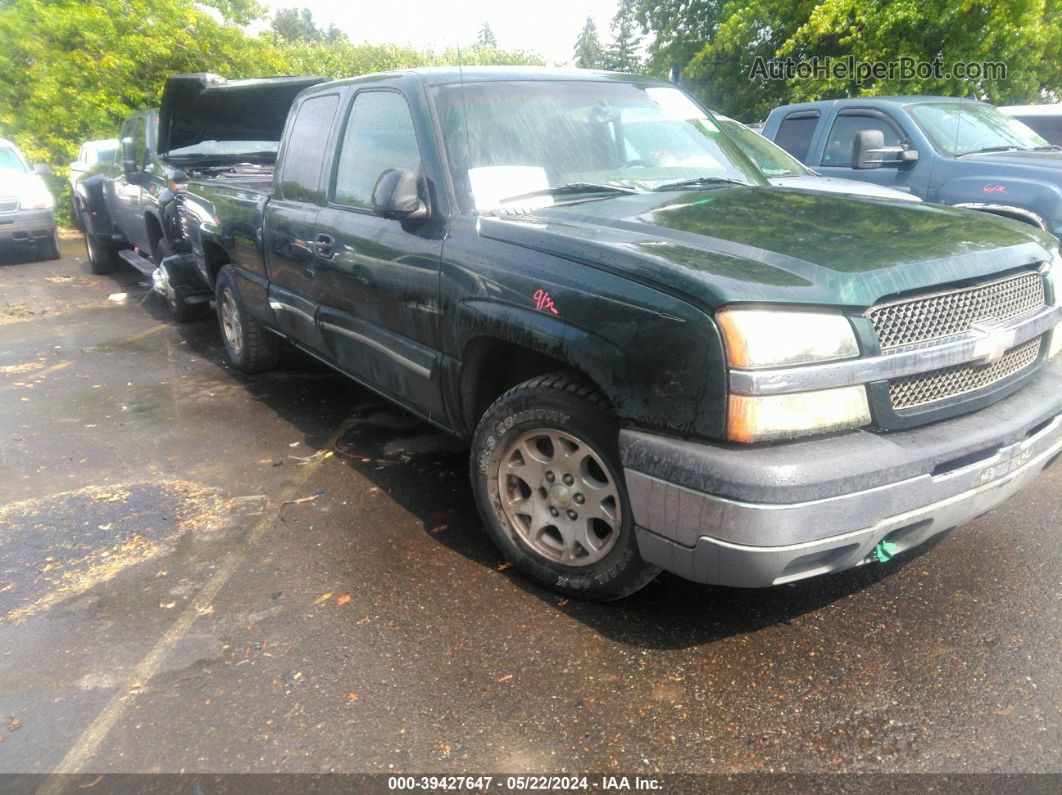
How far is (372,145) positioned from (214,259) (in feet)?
8.49

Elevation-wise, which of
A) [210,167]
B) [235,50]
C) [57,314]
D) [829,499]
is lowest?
[57,314]

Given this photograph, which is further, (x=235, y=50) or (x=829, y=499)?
(x=235, y=50)

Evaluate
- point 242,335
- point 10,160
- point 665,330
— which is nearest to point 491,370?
point 665,330

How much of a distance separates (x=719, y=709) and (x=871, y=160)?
5.92 m

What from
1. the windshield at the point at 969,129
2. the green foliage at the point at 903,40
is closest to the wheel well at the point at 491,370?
the windshield at the point at 969,129

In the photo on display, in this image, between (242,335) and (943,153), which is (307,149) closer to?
(242,335)

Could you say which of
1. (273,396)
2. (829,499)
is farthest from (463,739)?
(273,396)

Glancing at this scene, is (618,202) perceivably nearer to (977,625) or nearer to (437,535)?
(437,535)

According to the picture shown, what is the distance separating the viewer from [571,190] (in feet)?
11.3

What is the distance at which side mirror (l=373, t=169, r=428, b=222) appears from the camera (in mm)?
3338

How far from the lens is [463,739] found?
2.41 m

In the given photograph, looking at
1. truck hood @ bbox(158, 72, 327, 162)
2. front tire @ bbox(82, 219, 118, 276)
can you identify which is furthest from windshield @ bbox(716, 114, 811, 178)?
front tire @ bbox(82, 219, 118, 276)

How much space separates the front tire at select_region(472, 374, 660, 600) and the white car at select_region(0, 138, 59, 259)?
11278 millimetres

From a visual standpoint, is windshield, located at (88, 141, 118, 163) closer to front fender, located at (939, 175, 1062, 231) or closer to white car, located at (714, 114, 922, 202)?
white car, located at (714, 114, 922, 202)
